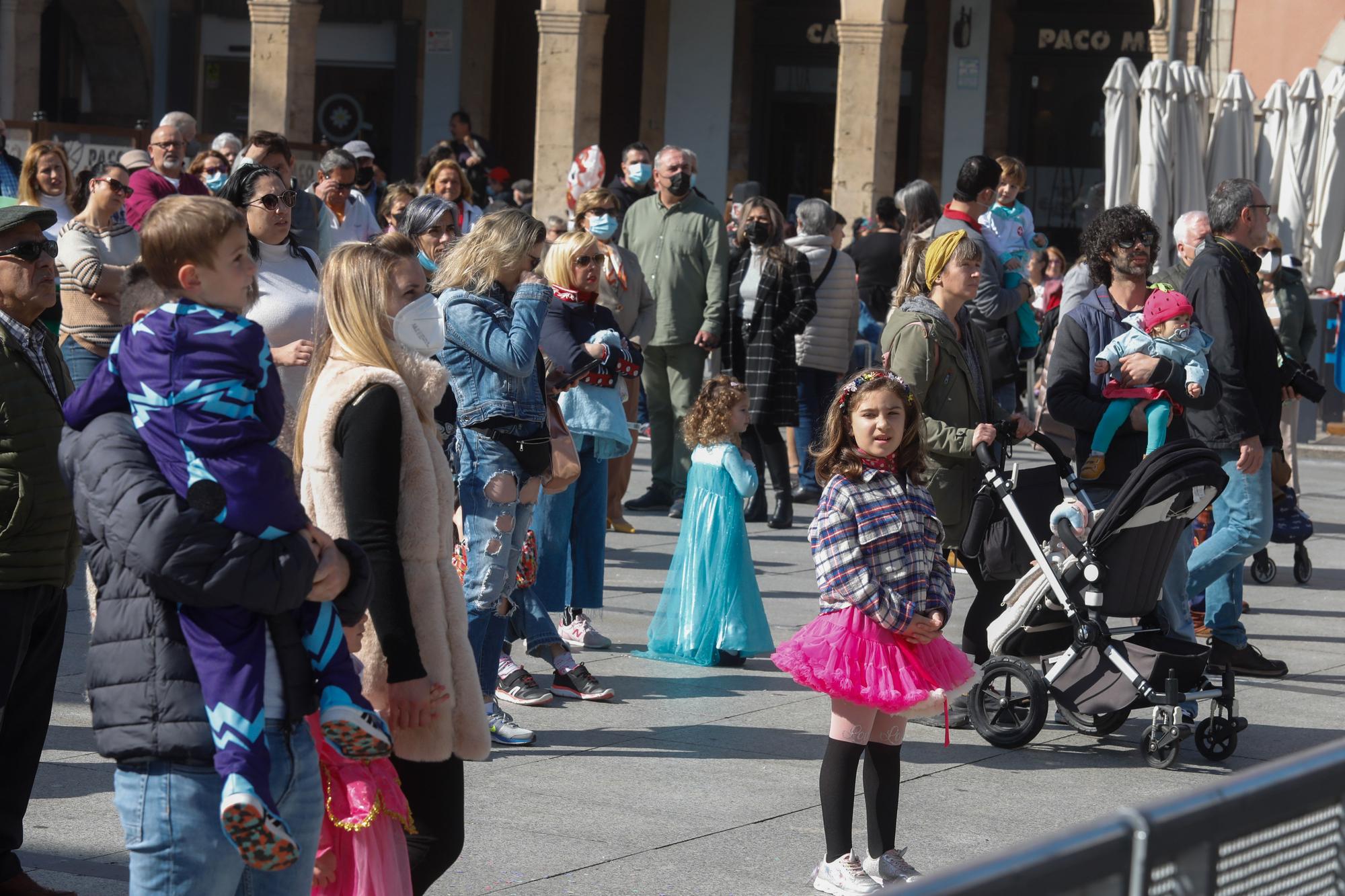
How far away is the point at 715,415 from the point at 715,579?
0.75 m

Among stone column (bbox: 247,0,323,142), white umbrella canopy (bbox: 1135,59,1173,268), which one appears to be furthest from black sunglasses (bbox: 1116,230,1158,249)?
stone column (bbox: 247,0,323,142)

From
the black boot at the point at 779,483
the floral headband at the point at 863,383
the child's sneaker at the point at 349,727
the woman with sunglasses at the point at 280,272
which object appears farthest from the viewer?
the black boot at the point at 779,483

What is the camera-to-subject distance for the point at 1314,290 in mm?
16703

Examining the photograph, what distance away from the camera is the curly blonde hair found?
309 inches

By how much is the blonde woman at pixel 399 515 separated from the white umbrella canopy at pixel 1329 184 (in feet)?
45.6

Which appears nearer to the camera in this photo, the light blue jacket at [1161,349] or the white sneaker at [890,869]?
the white sneaker at [890,869]

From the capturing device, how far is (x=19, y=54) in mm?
23609

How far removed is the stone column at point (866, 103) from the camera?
20.2 m

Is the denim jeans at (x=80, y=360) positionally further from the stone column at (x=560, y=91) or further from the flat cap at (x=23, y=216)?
the stone column at (x=560, y=91)

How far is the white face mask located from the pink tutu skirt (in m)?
1.47

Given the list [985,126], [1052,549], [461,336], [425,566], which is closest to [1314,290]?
[985,126]

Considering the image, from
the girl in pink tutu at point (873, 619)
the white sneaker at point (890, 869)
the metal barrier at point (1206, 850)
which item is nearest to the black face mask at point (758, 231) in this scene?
the girl in pink tutu at point (873, 619)

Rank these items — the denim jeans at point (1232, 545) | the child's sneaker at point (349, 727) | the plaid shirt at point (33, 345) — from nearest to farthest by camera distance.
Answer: the child's sneaker at point (349, 727) < the plaid shirt at point (33, 345) < the denim jeans at point (1232, 545)

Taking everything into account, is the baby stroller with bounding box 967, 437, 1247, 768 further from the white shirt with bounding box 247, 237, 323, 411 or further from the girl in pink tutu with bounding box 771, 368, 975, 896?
the white shirt with bounding box 247, 237, 323, 411
